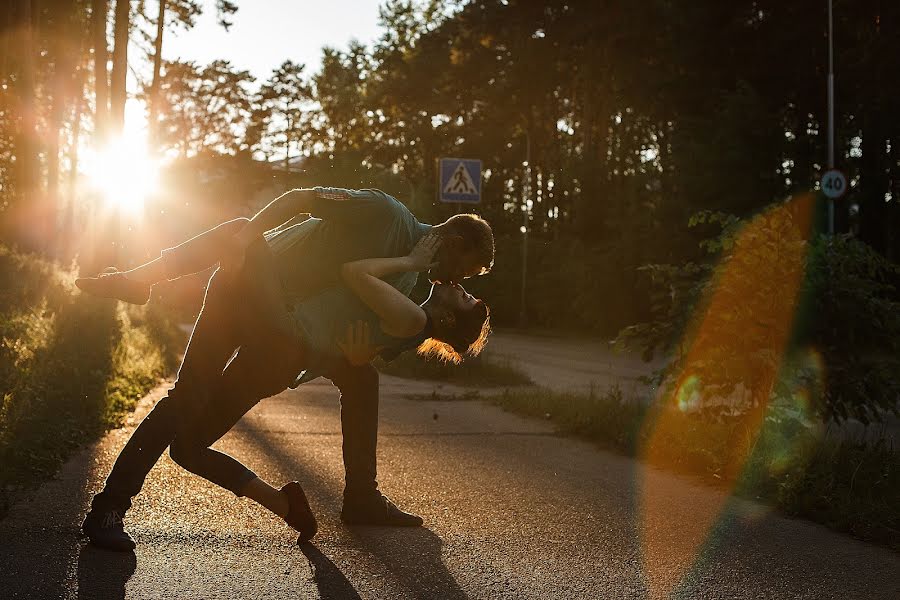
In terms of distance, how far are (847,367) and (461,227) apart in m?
3.85

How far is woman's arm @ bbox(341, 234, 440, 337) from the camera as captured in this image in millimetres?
4324

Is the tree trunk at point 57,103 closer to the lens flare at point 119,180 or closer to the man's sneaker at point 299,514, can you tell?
the lens flare at point 119,180

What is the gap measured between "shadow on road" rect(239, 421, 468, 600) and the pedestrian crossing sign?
416 inches

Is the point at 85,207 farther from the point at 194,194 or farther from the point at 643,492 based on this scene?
the point at 643,492

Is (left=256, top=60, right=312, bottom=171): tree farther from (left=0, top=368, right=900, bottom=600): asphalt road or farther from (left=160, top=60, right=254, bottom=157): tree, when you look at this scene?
(left=0, top=368, right=900, bottom=600): asphalt road

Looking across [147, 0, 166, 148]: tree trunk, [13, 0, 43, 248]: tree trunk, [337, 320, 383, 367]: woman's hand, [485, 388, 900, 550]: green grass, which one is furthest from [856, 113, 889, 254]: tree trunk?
[337, 320, 383, 367]: woman's hand

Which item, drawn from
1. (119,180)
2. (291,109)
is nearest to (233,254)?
(119,180)

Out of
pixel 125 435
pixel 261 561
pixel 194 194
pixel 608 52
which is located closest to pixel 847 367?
pixel 261 561

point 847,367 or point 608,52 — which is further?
point 608,52

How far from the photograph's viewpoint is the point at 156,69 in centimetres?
3128

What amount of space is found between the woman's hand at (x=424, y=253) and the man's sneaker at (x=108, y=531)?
1534mm

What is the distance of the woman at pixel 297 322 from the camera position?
4344 millimetres

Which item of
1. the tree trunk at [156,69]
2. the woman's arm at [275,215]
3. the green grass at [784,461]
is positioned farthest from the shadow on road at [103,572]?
the tree trunk at [156,69]

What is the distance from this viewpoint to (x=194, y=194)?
49656mm
